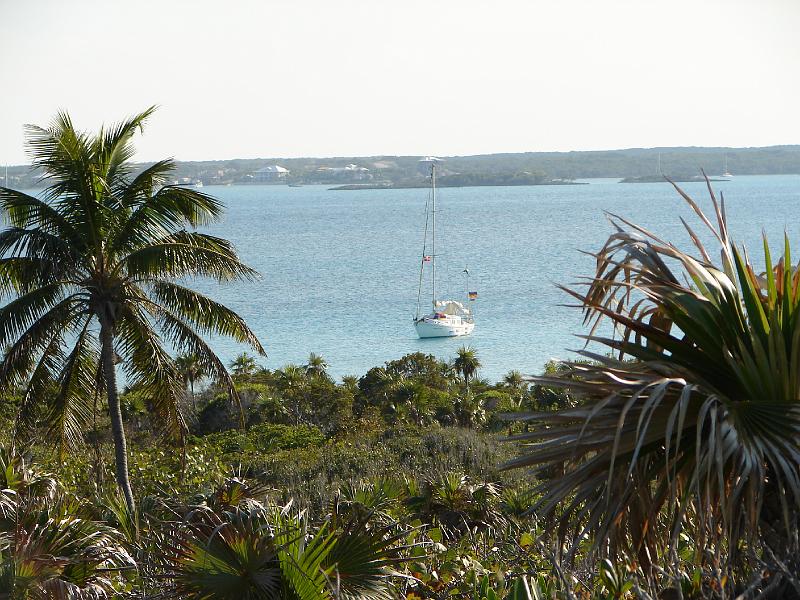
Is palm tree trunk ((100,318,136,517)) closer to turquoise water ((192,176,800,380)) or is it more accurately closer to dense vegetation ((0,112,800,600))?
dense vegetation ((0,112,800,600))

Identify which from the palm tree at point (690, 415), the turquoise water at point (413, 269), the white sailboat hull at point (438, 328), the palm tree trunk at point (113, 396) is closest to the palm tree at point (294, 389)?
the turquoise water at point (413, 269)

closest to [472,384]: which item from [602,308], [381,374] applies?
[381,374]

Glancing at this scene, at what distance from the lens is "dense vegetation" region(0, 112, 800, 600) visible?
4355 mm

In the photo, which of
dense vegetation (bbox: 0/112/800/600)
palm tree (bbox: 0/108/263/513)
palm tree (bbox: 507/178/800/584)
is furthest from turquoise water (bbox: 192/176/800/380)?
palm tree (bbox: 0/108/263/513)

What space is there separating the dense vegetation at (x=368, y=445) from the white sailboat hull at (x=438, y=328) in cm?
2341

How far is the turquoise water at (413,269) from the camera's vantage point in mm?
54094

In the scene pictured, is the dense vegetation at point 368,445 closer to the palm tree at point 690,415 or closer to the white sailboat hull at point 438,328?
the palm tree at point 690,415

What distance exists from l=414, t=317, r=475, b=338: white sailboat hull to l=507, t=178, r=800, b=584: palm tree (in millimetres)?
51098

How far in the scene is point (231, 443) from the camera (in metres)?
25.1

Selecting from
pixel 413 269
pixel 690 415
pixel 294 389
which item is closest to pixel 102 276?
pixel 690 415

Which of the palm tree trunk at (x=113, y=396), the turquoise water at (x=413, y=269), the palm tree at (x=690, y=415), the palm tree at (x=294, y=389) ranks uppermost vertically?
the palm tree at (x=690, y=415)

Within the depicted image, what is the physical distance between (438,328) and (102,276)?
4283 centimetres

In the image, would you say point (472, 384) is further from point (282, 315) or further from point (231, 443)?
point (282, 315)

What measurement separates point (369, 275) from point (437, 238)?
39138 millimetres
